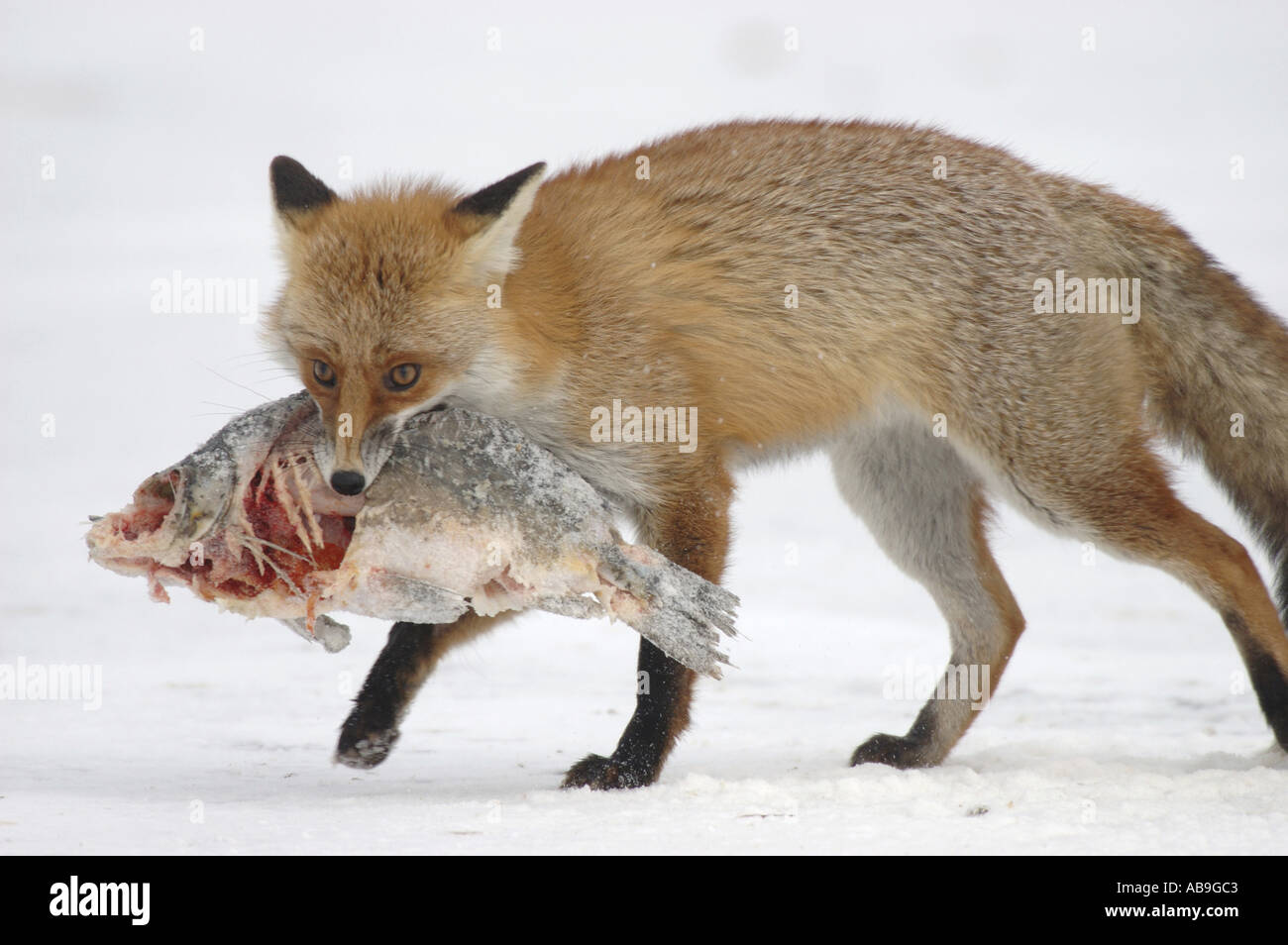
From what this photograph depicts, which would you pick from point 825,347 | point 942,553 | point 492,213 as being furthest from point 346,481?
point 942,553

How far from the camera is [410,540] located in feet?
12.7

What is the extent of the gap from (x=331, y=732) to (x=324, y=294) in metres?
2.26

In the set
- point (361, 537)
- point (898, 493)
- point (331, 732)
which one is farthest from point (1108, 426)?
point (331, 732)

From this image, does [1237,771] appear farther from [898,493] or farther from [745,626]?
[745,626]

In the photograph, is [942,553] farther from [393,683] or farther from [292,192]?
[292,192]

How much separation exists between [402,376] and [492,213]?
65cm

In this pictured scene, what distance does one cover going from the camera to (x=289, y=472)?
4012mm

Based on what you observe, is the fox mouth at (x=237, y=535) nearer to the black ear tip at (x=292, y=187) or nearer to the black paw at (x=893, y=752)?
the black ear tip at (x=292, y=187)

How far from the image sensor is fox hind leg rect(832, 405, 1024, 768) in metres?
Result: 5.30

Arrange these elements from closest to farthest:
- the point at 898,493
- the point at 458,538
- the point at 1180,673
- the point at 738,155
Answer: the point at 458,538
the point at 738,155
the point at 898,493
the point at 1180,673

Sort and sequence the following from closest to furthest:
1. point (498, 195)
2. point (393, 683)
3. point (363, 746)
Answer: point (498, 195)
point (363, 746)
point (393, 683)

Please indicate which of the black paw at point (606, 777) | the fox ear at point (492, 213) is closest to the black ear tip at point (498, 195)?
the fox ear at point (492, 213)

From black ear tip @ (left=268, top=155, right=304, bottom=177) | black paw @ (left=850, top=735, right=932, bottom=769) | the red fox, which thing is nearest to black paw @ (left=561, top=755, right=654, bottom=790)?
the red fox

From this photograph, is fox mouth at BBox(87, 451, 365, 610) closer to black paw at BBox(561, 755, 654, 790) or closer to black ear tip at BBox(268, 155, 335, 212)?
black ear tip at BBox(268, 155, 335, 212)
